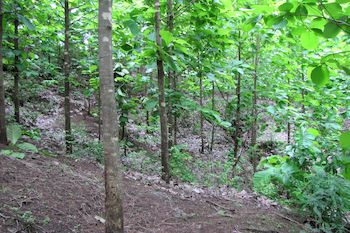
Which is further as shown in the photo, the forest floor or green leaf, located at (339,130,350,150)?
the forest floor

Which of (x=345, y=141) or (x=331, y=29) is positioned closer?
(x=345, y=141)

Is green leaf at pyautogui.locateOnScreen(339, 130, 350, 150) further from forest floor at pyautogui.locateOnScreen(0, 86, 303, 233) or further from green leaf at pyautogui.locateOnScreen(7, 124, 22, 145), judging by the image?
green leaf at pyautogui.locateOnScreen(7, 124, 22, 145)

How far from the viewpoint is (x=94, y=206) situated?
4250 mm

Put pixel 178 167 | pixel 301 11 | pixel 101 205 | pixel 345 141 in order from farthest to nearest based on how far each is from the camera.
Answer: pixel 178 167 < pixel 101 205 < pixel 301 11 < pixel 345 141

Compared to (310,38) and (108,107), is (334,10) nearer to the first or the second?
(310,38)

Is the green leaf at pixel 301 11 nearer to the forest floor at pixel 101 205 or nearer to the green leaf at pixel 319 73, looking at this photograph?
the green leaf at pixel 319 73

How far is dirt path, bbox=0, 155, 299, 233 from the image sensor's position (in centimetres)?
352

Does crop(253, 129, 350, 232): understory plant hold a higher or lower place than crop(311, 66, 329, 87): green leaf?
lower

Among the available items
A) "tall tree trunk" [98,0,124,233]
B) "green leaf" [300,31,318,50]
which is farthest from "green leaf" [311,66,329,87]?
"tall tree trunk" [98,0,124,233]

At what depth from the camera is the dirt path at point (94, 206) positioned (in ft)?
11.6

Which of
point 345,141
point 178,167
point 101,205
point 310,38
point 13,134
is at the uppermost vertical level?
point 310,38

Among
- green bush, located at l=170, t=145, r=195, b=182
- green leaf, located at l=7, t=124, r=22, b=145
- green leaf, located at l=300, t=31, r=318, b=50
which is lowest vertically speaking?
green bush, located at l=170, t=145, r=195, b=182

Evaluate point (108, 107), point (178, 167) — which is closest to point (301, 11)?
point (108, 107)

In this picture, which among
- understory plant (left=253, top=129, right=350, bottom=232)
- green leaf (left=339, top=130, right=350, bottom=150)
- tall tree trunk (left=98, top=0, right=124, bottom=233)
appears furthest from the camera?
understory plant (left=253, top=129, right=350, bottom=232)
